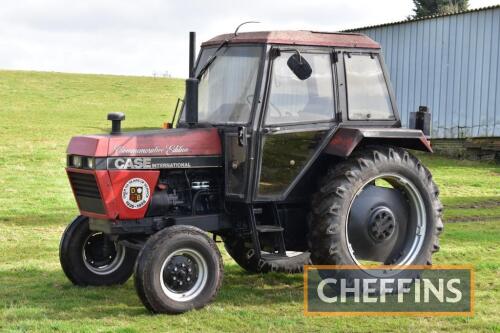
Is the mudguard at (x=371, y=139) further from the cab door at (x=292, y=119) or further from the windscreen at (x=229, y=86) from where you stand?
the windscreen at (x=229, y=86)

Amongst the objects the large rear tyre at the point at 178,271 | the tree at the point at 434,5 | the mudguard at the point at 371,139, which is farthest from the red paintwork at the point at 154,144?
the tree at the point at 434,5

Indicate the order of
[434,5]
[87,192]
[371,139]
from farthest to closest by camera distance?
1. [434,5]
2. [371,139]
3. [87,192]

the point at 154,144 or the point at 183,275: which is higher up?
the point at 154,144

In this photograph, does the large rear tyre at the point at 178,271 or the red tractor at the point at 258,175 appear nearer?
the large rear tyre at the point at 178,271

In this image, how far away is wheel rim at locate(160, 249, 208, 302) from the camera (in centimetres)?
657

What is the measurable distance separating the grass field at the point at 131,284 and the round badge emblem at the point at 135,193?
871 millimetres

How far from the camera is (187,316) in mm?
6473

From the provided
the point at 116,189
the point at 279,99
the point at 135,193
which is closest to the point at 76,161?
the point at 116,189

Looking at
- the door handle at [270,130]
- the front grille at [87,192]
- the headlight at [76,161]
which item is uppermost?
the door handle at [270,130]

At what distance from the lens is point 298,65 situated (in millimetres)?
6859

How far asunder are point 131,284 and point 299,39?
9.31 feet

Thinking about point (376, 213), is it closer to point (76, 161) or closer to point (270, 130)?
point (270, 130)

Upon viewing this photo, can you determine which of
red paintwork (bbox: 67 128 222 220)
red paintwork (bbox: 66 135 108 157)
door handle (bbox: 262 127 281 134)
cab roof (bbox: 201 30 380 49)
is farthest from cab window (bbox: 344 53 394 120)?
red paintwork (bbox: 66 135 108 157)

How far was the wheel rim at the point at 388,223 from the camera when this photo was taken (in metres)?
7.27
